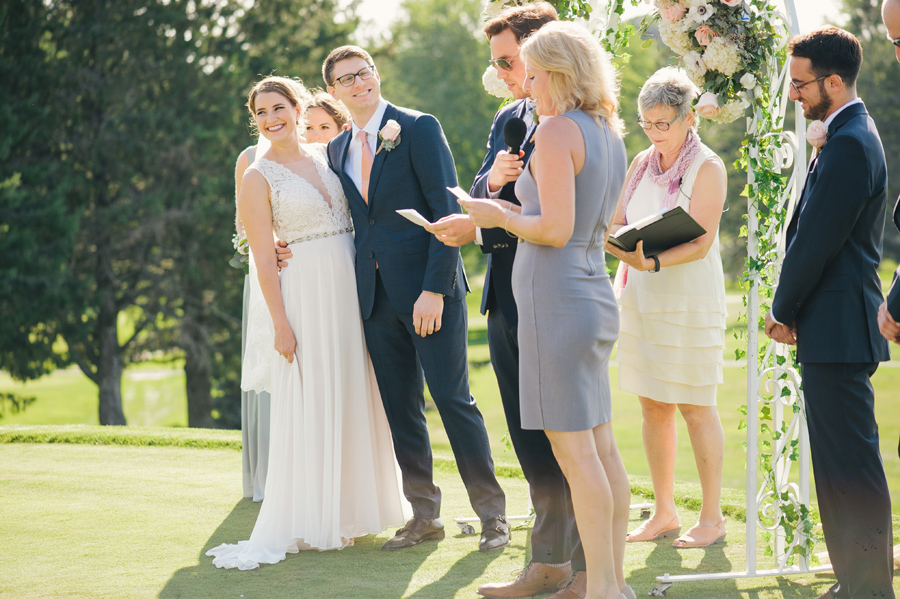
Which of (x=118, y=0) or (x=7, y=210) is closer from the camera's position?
(x=7, y=210)

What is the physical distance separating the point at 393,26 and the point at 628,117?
40.2 ft

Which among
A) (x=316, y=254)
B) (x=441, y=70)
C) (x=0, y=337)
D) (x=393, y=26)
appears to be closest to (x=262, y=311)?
(x=316, y=254)

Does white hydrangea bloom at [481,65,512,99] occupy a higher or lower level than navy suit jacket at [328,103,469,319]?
higher

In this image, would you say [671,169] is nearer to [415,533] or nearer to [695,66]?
[695,66]

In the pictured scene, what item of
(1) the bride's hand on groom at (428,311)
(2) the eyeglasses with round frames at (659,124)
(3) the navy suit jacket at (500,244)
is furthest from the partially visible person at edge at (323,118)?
(2) the eyeglasses with round frames at (659,124)

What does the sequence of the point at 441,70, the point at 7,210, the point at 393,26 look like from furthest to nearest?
1. the point at 441,70
2. the point at 393,26
3. the point at 7,210

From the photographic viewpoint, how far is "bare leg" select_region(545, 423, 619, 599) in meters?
3.10

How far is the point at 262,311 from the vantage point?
5203 millimetres

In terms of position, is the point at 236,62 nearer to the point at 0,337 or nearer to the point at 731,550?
the point at 0,337

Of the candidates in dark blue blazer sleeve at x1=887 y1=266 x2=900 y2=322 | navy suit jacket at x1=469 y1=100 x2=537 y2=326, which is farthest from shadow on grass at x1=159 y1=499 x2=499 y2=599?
dark blue blazer sleeve at x1=887 y1=266 x2=900 y2=322

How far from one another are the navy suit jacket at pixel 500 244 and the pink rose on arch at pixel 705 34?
82 centimetres

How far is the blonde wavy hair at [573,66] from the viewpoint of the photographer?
298 cm

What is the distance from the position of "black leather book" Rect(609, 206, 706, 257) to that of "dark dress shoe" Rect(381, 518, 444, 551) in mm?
1778

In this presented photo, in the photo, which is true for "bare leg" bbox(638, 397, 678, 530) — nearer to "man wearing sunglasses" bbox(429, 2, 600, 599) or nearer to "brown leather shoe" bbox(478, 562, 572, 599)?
"man wearing sunglasses" bbox(429, 2, 600, 599)
